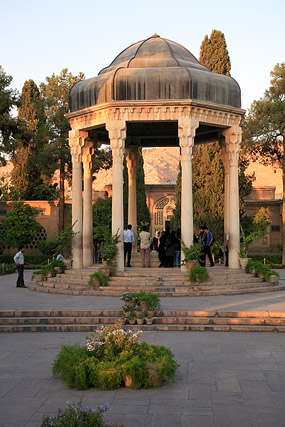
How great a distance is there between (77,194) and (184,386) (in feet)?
42.3

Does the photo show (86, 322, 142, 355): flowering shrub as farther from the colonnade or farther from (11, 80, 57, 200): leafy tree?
(11, 80, 57, 200): leafy tree

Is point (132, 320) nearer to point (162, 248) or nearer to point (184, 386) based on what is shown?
point (184, 386)

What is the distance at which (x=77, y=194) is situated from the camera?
19.5 m

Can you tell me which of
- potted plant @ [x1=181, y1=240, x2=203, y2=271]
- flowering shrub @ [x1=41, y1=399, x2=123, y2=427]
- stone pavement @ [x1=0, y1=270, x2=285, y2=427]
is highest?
potted plant @ [x1=181, y1=240, x2=203, y2=271]

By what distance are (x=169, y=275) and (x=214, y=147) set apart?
14.8 metres

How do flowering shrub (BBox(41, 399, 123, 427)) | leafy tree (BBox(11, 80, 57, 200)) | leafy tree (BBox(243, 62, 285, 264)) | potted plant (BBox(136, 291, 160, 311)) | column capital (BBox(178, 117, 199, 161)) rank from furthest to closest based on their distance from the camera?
1. leafy tree (BBox(11, 80, 57, 200))
2. leafy tree (BBox(243, 62, 285, 264))
3. column capital (BBox(178, 117, 199, 161))
4. potted plant (BBox(136, 291, 160, 311))
5. flowering shrub (BBox(41, 399, 123, 427))

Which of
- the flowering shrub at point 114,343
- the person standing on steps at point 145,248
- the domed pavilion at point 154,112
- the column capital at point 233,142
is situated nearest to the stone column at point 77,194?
the domed pavilion at point 154,112

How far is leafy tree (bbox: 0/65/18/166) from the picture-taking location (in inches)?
1243

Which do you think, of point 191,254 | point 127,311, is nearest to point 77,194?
point 191,254

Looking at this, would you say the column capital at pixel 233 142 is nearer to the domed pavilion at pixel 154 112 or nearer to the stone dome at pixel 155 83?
the domed pavilion at pixel 154 112

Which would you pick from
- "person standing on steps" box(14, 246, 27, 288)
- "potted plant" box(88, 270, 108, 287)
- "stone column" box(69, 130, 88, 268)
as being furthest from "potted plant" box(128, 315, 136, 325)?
"person standing on steps" box(14, 246, 27, 288)

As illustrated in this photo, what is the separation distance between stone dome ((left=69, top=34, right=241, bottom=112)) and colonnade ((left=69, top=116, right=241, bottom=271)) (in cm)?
90

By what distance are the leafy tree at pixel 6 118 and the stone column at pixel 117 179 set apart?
15.9 meters

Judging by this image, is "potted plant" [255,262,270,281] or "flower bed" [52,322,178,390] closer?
"flower bed" [52,322,178,390]
